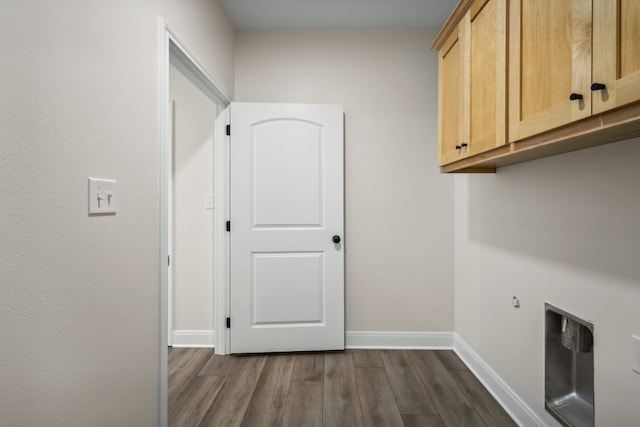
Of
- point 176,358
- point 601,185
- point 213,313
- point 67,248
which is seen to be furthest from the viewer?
point 213,313

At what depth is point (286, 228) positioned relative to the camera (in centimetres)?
267

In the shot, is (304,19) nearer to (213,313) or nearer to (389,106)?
(389,106)

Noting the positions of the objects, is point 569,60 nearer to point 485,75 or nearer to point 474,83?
point 485,75

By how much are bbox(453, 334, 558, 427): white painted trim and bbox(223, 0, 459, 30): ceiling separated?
252cm

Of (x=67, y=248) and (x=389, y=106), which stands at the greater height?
(x=389, y=106)

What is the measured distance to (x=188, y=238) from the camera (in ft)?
9.13

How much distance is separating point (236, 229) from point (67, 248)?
167 cm

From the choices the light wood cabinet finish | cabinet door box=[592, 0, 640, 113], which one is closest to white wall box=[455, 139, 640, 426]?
the light wood cabinet finish

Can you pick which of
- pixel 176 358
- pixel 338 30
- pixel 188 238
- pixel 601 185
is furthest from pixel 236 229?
pixel 601 185

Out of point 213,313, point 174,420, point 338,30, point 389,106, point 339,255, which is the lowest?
point 174,420

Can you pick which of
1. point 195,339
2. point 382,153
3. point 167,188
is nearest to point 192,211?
point 195,339

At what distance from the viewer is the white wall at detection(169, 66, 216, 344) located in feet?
9.07

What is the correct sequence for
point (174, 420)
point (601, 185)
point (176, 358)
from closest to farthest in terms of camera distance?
point (601, 185) < point (174, 420) < point (176, 358)

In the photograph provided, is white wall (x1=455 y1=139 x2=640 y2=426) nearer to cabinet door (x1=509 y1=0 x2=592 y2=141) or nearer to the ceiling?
cabinet door (x1=509 y1=0 x2=592 y2=141)
